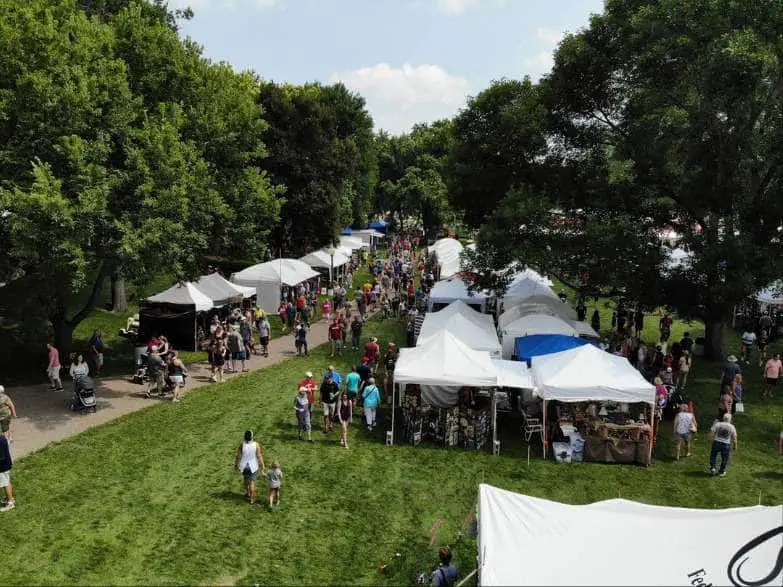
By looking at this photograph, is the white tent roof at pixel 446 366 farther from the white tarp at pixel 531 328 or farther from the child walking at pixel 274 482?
the white tarp at pixel 531 328

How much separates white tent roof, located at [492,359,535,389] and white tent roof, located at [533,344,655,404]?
265 mm

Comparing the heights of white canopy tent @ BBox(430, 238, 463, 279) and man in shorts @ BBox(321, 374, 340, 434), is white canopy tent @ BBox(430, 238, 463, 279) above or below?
above

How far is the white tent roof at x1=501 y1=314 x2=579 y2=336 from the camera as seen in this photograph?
19.8 m

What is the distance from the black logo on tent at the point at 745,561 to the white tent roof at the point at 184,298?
18.8 m

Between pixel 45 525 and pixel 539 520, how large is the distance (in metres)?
8.05

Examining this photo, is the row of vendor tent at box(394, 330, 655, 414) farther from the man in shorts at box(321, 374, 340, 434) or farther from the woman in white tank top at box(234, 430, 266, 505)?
the woman in white tank top at box(234, 430, 266, 505)

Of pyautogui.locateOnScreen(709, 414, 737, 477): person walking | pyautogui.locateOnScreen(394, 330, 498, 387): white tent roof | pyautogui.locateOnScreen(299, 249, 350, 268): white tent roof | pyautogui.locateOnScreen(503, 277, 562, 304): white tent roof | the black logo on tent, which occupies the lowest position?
pyautogui.locateOnScreen(709, 414, 737, 477): person walking

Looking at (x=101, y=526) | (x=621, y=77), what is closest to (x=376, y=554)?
(x=101, y=526)

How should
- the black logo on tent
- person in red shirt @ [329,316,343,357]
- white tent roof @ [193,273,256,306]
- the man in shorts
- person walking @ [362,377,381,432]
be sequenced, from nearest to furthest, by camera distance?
the black logo on tent
the man in shorts
person walking @ [362,377,381,432]
person in red shirt @ [329,316,343,357]
white tent roof @ [193,273,256,306]

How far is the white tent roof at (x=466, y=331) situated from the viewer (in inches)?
728

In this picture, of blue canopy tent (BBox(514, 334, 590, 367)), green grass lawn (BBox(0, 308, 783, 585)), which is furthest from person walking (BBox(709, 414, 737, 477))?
blue canopy tent (BBox(514, 334, 590, 367))

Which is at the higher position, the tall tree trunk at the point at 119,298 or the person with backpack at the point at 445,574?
the tall tree trunk at the point at 119,298

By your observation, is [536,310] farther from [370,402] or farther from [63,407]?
[63,407]

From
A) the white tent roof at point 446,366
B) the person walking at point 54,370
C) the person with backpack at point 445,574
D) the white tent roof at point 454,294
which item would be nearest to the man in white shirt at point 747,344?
the white tent roof at point 454,294
